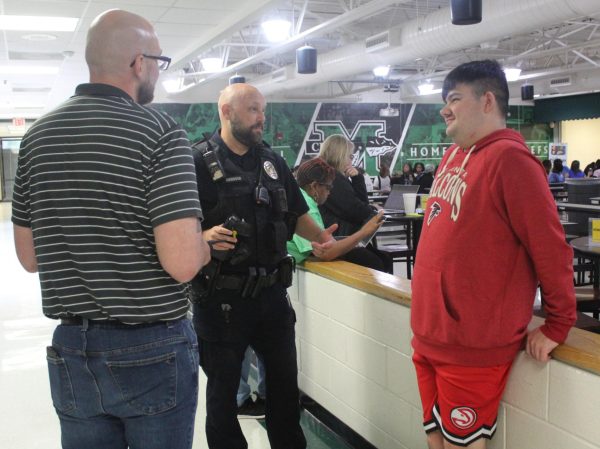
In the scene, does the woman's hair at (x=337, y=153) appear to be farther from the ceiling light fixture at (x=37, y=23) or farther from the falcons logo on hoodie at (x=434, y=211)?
the ceiling light fixture at (x=37, y=23)

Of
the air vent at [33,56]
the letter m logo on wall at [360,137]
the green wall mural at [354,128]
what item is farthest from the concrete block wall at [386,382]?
the letter m logo on wall at [360,137]

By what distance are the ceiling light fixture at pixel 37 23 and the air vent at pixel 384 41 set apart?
4234 mm

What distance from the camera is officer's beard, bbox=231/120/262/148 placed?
7.59 feet

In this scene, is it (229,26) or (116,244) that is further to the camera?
(229,26)

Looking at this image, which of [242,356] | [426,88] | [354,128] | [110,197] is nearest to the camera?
[110,197]

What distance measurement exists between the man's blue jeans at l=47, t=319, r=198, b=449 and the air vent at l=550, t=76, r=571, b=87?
1728 centimetres

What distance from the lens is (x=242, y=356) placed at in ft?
7.82

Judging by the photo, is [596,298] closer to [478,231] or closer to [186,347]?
[478,231]

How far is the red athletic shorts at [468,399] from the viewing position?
1.61 m

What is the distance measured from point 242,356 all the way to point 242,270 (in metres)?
0.33

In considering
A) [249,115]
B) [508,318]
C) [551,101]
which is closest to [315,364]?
[249,115]

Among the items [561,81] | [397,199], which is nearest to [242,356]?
[397,199]

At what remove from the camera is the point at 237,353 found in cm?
235

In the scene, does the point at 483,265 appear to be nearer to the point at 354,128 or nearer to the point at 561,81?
the point at 561,81
